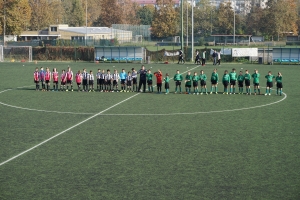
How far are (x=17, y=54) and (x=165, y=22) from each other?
143 ft

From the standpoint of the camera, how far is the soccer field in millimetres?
12133

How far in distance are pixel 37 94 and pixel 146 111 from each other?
9.49m

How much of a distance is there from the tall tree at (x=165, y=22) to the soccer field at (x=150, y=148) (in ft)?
242

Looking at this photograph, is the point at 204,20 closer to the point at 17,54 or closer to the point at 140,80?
the point at 17,54

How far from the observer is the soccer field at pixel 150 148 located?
1213 centimetres

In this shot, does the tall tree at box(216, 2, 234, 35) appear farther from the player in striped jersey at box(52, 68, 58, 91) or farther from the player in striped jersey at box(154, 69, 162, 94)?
the player in striped jersey at box(154, 69, 162, 94)

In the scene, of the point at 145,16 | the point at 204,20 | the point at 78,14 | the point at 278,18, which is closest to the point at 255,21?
the point at 278,18

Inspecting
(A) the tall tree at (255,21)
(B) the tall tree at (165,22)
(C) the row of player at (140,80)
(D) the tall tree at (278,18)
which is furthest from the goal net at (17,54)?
(A) the tall tree at (255,21)

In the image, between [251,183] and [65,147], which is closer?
[251,183]

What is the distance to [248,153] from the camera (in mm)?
15453

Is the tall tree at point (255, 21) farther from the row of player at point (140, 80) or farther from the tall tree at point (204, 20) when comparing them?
the row of player at point (140, 80)

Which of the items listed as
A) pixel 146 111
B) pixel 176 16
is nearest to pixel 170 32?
pixel 176 16

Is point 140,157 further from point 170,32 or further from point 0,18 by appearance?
point 170,32

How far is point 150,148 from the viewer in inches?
635
